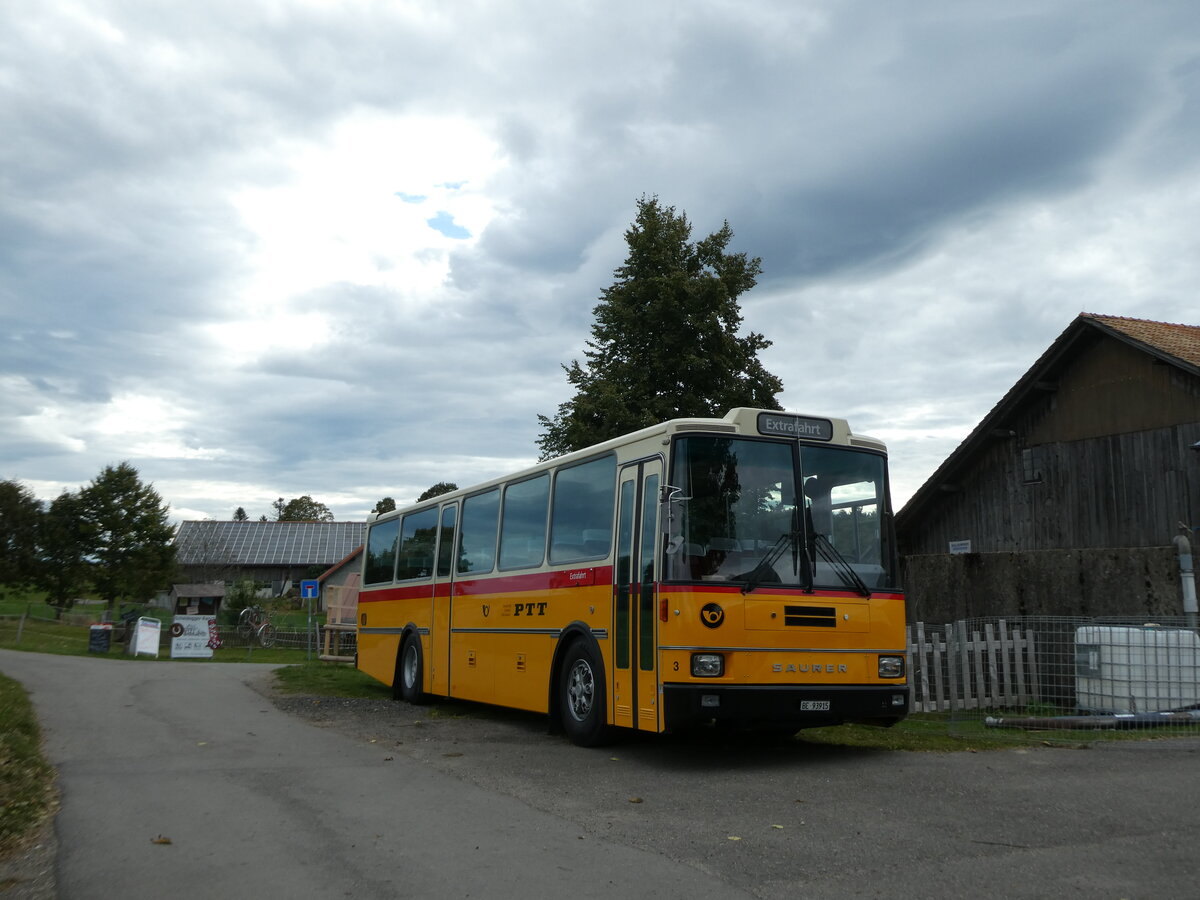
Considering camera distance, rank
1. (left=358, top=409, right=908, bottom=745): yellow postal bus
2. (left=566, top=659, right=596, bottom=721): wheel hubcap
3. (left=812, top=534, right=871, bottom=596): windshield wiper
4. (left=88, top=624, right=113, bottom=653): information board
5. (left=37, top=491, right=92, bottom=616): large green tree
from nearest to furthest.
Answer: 1. (left=358, top=409, right=908, bottom=745): yellow postal bus
2. (left=812, top=534, right=871, bottom=596): windshield wiper
3. (left=566, top=659, right=596, bottom=721): wheel hubcap
4. (left=88, top=624, right=113, bottom=653): information board
5. (left=37, top=491, right=92, bottom=616): large green tree

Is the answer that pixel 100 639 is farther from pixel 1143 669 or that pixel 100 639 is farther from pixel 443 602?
pixel 1143 669

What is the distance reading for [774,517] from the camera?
9711 millimetres

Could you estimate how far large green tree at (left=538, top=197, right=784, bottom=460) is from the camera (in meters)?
34.5

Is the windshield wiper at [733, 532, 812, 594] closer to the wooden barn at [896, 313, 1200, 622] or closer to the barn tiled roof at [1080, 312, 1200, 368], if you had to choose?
the wooden barn at [896, 313, 1200, 622]

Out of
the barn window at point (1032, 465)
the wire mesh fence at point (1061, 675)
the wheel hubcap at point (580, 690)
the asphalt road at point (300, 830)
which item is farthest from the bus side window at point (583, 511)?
the barn window at point (1032, 465)

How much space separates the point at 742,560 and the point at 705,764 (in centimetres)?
185

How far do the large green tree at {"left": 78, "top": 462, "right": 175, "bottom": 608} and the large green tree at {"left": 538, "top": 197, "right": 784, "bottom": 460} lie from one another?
29.6 m

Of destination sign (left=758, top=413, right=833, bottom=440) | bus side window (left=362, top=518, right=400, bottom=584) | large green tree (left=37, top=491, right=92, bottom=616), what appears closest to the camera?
destination sign (left=758, top=413, right=833, bottom=440)

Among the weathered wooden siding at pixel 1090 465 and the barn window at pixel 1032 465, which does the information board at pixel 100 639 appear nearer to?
the weathered wooden siding at pixel 1090 465

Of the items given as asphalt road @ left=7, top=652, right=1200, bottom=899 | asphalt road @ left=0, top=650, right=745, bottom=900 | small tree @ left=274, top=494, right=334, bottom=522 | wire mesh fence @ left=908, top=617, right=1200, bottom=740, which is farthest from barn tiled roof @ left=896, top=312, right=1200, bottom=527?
small tree @ left=274, top=494, right=334, bottom=522

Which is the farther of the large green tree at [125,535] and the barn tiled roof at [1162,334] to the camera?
the large green tree at [125,535]

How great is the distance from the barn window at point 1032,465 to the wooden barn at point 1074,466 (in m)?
0.02

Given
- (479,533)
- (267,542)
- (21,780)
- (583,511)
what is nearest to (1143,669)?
(583,511)

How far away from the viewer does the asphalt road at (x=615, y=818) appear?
5500mm
